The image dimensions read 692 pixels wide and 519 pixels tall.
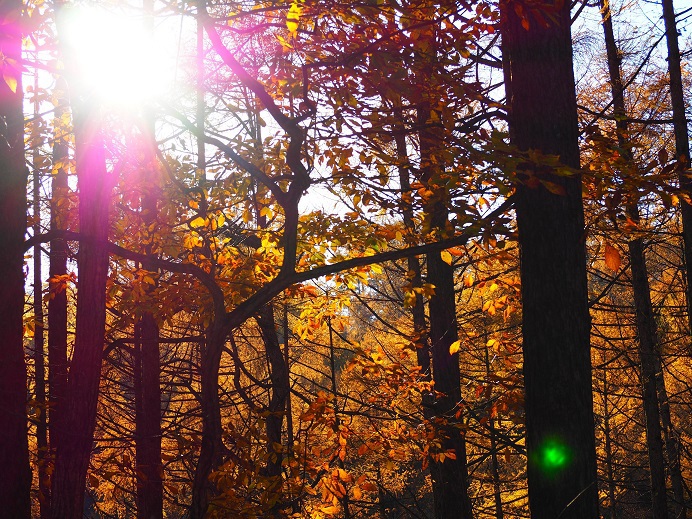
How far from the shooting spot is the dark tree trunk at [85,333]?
4832mm

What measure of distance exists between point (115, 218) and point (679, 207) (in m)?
9.17

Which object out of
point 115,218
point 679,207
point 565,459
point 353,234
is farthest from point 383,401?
point 679,207

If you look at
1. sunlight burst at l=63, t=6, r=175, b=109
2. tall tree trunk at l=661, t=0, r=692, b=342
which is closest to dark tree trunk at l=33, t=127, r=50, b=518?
sunlight burst at l=63, t=6, r=175, b=109

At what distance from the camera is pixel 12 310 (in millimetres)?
4820

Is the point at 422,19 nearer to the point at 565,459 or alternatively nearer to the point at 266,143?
the point at 266,143

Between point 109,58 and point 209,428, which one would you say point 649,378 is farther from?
point 109,58

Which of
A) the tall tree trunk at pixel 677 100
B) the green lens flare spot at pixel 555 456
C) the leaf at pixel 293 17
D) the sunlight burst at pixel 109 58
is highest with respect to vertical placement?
the tall tree trunk at pixel 677 100

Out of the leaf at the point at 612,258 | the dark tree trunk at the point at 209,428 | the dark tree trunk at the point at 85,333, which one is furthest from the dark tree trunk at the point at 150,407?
the leaf at the point at 612,258

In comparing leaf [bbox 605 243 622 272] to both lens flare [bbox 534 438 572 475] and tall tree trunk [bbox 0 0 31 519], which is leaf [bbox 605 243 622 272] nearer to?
lens flare [bbox 534 438 572 475]

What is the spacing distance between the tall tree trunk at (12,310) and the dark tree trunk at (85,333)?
27cm

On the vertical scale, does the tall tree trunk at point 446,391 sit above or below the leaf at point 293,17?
below

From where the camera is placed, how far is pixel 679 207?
10648mm

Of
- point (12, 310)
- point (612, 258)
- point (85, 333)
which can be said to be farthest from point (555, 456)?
point (12, 310)

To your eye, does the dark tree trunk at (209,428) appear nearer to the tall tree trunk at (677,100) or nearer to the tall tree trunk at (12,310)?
the tall tree trunk at (12,310)
